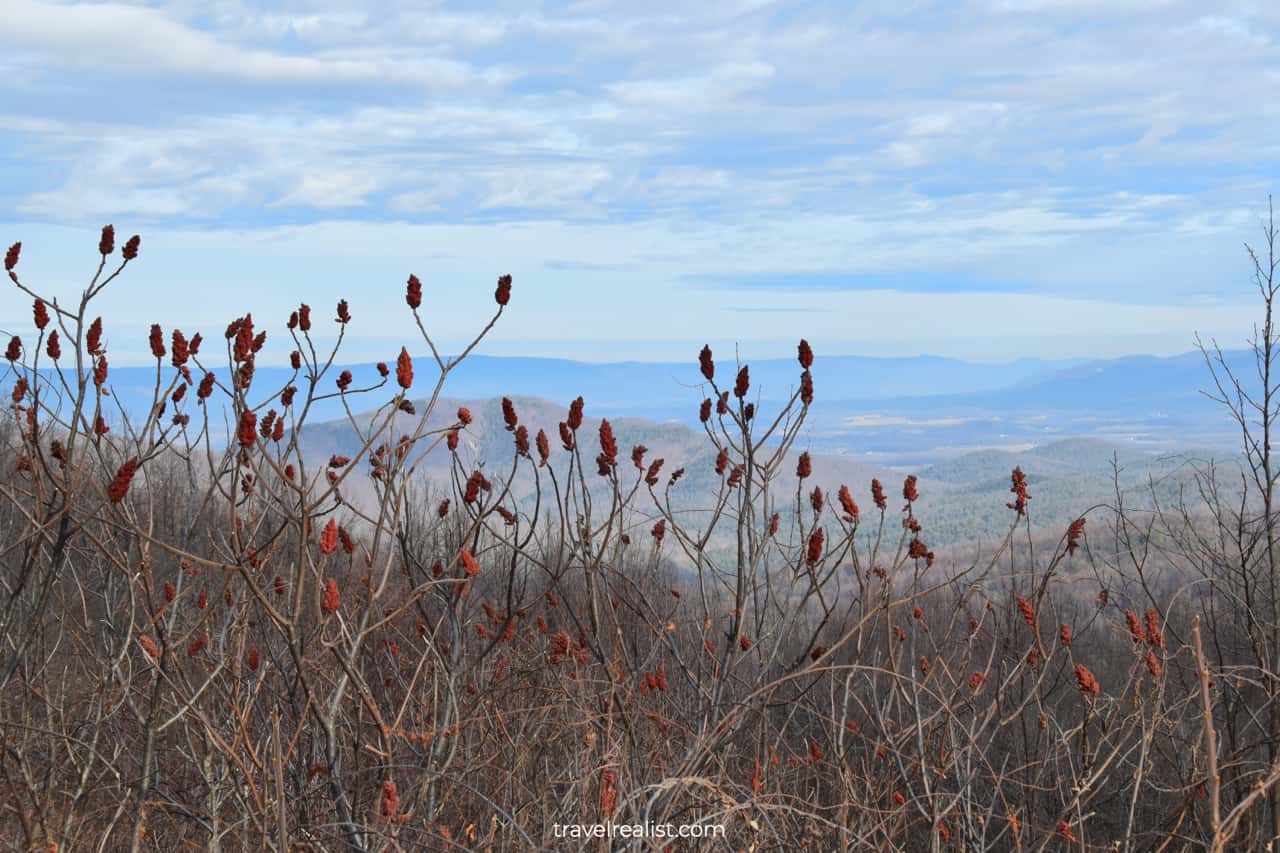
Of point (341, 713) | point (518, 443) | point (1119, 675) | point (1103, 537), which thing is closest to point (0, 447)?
point (341, 713)

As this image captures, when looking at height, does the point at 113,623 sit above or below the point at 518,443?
below

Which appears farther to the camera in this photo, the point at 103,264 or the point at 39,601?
the point at 103,264

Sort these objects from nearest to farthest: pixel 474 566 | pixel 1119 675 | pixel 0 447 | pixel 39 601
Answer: pixel 474 566, pixel 39 601, pixel 0 447, pixel 1119 675

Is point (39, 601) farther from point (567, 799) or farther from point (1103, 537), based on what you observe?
point (1103, 537)

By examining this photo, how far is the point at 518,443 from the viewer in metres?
3.83

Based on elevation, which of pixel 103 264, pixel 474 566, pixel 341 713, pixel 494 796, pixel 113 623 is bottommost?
pixel 494 796

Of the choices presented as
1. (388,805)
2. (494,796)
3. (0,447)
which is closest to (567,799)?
(388,805)

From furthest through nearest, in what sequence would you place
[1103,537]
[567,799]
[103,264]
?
[1103,537]
[103,264]
[567,799]

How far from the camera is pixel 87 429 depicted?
338 centimetres

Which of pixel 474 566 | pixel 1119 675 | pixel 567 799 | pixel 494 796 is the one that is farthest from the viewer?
pixel 1119 675

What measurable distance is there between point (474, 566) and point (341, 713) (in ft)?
5.93

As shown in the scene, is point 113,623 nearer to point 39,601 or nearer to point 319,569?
point 39,601

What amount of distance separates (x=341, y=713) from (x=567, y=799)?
1.40 m

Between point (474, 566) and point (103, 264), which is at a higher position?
point (103, 264)
